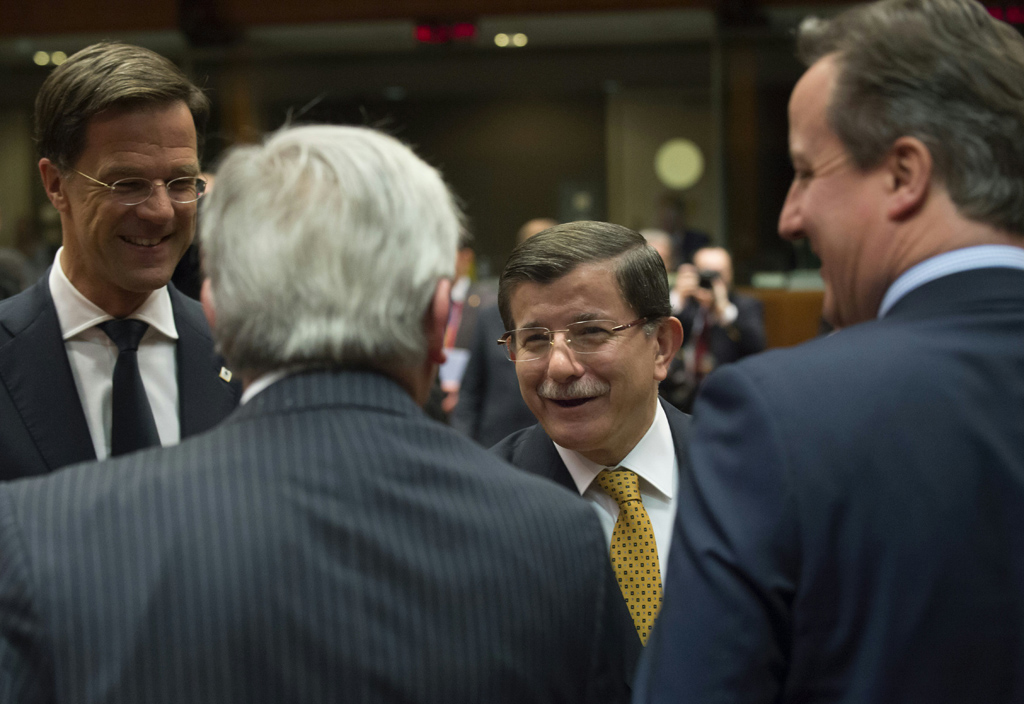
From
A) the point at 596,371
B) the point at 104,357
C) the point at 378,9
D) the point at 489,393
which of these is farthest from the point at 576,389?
the point at 378,9

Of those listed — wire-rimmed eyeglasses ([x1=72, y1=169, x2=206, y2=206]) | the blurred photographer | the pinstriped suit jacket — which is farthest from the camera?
the blurred photographer

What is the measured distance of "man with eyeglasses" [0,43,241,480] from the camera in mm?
1729

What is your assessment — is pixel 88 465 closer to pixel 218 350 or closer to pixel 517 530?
pixel 218 350

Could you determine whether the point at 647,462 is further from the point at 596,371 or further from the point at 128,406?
the point at 128,406

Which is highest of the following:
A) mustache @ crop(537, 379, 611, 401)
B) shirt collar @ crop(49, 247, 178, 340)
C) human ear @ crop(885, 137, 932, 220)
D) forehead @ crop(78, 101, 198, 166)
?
forehead @ crop(78, 101, 198, 166)

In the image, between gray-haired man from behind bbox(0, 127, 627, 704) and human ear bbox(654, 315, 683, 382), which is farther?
human ear bbox(654, 315, 683, 382)

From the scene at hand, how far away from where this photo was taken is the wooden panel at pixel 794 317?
7.85m

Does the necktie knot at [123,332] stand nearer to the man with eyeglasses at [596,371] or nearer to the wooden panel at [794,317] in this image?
the man with eyeglasses at [596,371]

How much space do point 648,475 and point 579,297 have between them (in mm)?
352

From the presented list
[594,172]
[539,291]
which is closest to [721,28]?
[594,172]

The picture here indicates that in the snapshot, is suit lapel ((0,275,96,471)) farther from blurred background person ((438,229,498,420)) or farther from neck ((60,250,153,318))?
blurred background person ((438,229,498,420))

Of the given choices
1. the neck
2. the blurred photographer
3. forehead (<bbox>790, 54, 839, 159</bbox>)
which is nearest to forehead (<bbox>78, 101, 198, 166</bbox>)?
the neck

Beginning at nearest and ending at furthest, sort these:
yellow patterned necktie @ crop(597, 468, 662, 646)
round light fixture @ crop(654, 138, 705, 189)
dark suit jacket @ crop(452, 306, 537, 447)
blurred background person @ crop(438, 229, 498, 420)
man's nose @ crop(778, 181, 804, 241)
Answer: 1. man's nose @ crop(778, 181, 804, 241)
2. yellow patterned necktie @ crop(597, 468, 662, 646)
3. dark suit jacket @ crop(452, 306, 537, 447)
4. blurred background person @ crop(438, 229, 498, 420)
5. round light fixture @ crop(654, 138, 705, 189)

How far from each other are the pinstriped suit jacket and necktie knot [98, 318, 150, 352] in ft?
3.05
